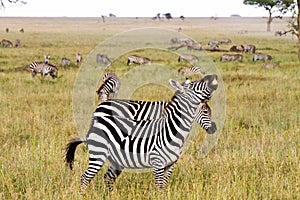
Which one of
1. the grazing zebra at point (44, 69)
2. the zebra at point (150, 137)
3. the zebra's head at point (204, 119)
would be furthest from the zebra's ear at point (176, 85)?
the grazing zebra at point (44, 69)

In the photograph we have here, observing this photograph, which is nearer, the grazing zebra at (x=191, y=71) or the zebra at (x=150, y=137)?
the zebra at (x=150, y=137)

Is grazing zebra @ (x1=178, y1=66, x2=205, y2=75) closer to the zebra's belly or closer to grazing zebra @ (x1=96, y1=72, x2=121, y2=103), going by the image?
grazing zebra @ (x1=96, y1=72, x2=121, y2=103)

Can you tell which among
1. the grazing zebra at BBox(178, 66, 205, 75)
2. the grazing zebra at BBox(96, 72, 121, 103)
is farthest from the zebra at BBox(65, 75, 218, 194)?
the grazing zebra at BBox(178, 66, 205, 75)

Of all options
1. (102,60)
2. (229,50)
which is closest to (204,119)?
(102,60)

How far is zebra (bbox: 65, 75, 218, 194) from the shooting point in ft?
15.0

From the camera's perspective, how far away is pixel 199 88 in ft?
15.1

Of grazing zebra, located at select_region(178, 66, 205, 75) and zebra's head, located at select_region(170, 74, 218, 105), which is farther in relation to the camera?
grazing zebra, located at select_region(178, 66, 205, 75)

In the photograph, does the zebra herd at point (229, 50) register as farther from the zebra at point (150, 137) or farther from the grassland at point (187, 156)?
the zebra at point (150, 137)

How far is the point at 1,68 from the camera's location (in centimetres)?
2136

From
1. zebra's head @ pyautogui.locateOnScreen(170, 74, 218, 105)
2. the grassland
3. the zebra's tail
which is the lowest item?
the grassland

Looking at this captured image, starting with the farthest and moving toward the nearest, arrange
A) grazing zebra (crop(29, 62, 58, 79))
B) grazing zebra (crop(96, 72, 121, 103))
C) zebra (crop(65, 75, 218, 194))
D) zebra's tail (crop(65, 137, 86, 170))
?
grazing zebra (crop(29, 62, 58, 79)) → grazing zebra (crop(96, 72, 121, 103)) → zebra's tail (crop(65, 137, 86, 170)) → zebra (crop(65, 75, 218, 194))

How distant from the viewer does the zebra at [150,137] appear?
4.58 m

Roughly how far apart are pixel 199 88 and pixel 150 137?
2.34 ft

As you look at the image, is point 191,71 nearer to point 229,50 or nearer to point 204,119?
point 204,119
